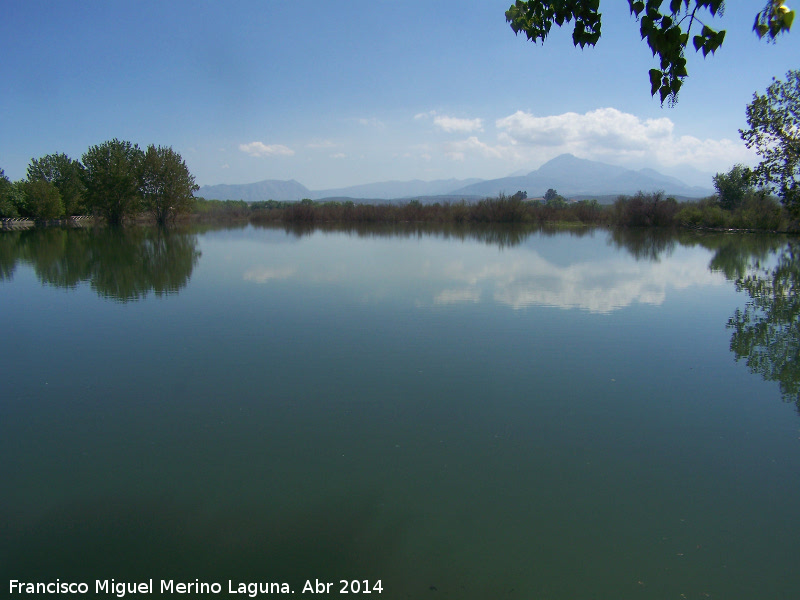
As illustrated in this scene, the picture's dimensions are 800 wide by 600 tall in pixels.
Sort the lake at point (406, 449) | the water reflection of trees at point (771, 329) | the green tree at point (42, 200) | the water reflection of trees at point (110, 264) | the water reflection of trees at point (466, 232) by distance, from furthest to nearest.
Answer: the green tree at point (42, 200), the water reflection of trees at point (466, 232), the water reflection of trees at point (110, 264), the water reflection of trees at point (771, 329), the lake at point (406, 449)

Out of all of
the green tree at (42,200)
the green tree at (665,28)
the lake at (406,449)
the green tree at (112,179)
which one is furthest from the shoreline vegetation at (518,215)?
the green tree at (665,28)

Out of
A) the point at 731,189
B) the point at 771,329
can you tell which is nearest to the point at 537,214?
the point at 731,189

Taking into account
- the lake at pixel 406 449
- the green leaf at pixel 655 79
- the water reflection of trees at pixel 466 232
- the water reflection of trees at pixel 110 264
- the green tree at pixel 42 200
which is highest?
the green tree at pixel 42 200

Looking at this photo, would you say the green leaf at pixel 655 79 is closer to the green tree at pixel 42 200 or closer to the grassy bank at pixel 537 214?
the grassy bank at pixel 537 214

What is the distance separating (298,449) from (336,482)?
66 centimetres

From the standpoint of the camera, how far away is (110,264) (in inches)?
674

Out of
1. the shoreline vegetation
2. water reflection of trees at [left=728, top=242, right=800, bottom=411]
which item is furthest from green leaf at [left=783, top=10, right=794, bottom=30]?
the shoreline vegetation

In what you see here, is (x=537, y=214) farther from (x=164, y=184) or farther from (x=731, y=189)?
(x=164, y=184)

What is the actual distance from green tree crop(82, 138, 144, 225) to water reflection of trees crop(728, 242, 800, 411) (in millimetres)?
44288

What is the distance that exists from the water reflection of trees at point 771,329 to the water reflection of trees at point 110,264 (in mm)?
11554

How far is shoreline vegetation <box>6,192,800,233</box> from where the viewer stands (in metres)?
38.0

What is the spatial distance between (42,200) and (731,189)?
57.1m

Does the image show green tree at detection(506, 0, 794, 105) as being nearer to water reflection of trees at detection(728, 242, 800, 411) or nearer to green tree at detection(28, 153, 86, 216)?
water reflection of trees at detection(728, 242, 800, 411)

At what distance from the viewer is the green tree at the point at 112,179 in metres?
42.0
